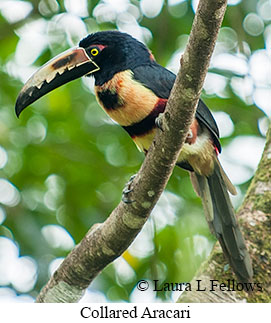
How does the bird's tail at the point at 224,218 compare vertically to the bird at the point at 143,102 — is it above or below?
below

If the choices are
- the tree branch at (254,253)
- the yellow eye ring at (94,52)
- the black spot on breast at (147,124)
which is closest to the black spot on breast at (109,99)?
the black spot on breast at (147,124)

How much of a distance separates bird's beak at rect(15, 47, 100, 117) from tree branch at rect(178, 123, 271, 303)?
126 centimetres

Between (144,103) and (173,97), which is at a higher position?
(173,97)

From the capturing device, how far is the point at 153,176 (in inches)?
111

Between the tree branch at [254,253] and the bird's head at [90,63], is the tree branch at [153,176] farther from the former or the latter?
the bird's head at [90,63]

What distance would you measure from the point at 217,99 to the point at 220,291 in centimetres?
178

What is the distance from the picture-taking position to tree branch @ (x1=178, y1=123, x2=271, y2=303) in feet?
10.7

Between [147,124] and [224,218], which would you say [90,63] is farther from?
[224,218]

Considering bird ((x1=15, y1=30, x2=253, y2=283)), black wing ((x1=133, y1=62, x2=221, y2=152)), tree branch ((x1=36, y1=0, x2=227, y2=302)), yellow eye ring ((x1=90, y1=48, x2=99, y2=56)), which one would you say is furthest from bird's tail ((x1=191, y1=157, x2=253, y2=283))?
yellow eye ring ((x1=90, y1=48, x2=99, y2=56))

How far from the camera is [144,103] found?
3.43 m

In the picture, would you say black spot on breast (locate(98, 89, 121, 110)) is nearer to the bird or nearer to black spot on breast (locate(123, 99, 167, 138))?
the bird

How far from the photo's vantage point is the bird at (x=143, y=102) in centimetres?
344

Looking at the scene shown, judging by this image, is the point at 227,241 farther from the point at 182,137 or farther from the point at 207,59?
the point at 207,59
